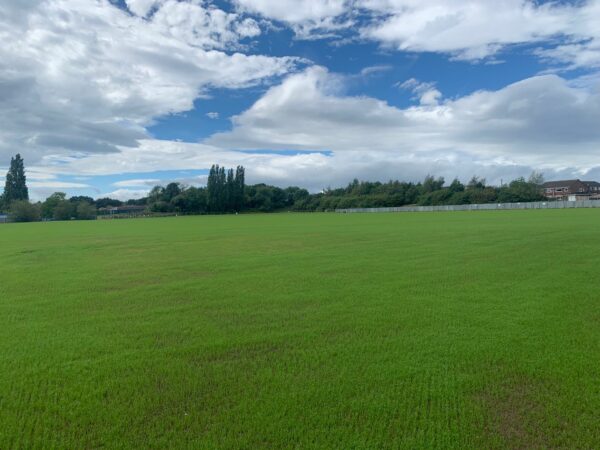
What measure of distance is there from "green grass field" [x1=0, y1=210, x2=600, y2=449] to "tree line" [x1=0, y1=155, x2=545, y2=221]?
96.4 meters

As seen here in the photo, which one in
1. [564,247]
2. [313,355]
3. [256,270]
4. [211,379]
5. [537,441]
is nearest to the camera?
[537,441]

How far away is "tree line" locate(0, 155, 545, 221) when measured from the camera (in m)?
97.2

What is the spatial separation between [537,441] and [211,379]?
295 cm

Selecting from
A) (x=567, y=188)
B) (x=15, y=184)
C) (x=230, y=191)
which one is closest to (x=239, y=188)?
(x=230, y=191)

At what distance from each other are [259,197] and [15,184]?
203 feet

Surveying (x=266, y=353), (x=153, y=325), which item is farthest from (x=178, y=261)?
(x=266, y=353)

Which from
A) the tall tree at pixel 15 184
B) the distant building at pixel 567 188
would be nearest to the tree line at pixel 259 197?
the tall tree at pixel 15 184

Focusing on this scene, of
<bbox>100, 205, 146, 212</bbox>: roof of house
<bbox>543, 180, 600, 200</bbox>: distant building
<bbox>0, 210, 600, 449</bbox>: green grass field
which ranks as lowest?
<bbox>0, 210, 600, 449</bbox>: green grass field

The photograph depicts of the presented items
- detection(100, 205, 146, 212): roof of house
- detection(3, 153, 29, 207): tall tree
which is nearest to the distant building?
detection(100, 205, 146, 212): roof of house

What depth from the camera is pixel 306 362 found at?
480 cm

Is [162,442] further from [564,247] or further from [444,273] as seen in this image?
[564,247]

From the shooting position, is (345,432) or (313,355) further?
(313,355)

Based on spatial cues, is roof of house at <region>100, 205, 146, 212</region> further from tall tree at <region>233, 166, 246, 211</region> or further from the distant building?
the distant building

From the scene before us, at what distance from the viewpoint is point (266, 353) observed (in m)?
5.12
